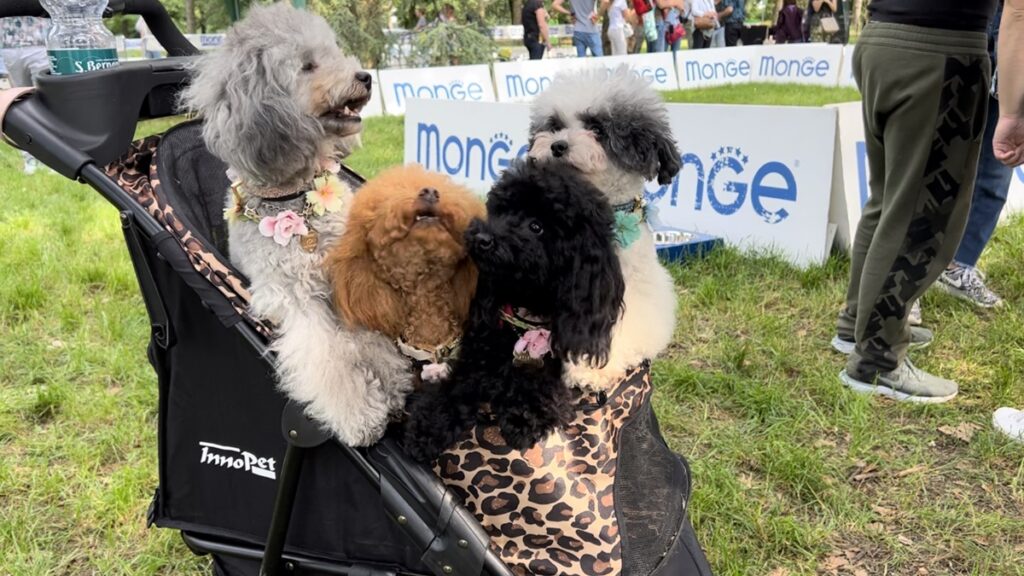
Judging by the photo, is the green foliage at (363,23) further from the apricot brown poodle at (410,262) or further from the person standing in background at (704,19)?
the apricot brown poodle at (410,262)

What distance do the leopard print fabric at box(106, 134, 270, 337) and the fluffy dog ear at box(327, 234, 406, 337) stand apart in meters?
0.20

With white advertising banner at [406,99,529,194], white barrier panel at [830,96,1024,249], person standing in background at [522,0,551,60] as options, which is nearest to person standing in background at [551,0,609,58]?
person standing in background at [522,0,551,60]

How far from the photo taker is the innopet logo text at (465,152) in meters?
4.93

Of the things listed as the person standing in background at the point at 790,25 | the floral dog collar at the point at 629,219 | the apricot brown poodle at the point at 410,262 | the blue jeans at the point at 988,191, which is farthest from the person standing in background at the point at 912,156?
the person standing in background at the point at 790,25

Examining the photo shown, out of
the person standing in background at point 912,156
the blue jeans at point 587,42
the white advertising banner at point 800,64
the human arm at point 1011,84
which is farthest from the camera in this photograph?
the white advertising banner at point 800,64

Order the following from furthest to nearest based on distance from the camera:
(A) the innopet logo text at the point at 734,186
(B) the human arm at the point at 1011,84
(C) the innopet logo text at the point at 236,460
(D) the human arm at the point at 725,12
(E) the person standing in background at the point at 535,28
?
(D) the human arm at the point at 725,12 < (E) the person standing in background at the point at 535,28 < (A) the innopet logo text at the point at 734,186 < (B) the human arm at the point at 1011,84 < (C) the innopet logo text at the point at 236,460

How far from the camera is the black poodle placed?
1.32m

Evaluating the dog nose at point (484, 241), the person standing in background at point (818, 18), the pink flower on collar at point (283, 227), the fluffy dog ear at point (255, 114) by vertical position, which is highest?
the fluffy dog ear at point (255, 114)

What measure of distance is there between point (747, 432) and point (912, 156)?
1.13 meters

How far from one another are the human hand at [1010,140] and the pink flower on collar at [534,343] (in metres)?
1.75

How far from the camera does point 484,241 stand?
51.2 inches

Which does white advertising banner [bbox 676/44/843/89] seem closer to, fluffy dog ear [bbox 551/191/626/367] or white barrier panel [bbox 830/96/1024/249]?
white barrier panel [bbox 830/96/1024/249]

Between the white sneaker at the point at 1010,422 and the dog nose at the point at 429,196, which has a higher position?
the dog nose at the point at 429,196

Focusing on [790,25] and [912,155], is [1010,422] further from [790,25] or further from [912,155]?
[790,25]
